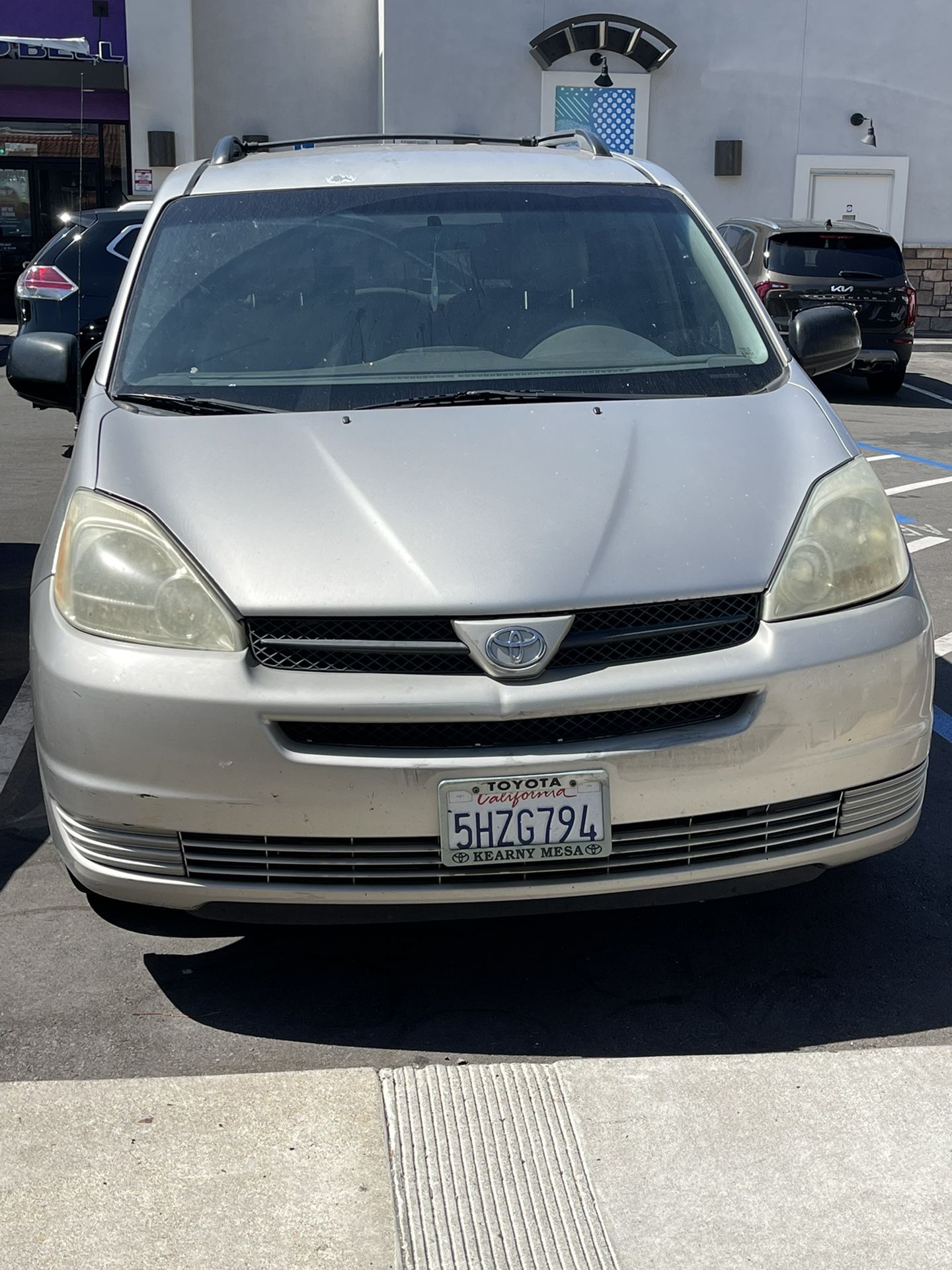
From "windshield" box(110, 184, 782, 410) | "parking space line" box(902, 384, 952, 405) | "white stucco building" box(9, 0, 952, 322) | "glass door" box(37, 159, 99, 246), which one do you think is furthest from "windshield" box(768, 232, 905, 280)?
"glass door" box(37, 159, 99, 246)

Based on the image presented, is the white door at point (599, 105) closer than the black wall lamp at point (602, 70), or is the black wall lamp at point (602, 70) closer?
the black wall lamp at point (602, 70)

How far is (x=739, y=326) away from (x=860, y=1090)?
6.73 ft

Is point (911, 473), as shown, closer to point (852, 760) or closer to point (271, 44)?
point (852, 760)

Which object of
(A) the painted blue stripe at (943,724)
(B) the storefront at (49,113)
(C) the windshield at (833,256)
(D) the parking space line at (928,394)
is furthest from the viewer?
(B) the storefront at (49,113)

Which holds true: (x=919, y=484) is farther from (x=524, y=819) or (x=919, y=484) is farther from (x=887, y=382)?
(x=524, y=819)

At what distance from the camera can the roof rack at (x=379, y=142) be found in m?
Answer: 4.74

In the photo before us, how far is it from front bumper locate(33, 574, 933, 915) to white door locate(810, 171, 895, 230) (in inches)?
878

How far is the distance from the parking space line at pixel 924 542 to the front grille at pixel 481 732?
514 cm

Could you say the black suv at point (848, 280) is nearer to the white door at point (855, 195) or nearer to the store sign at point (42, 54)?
the white door at point (855, 195)

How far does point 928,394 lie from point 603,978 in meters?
13.5

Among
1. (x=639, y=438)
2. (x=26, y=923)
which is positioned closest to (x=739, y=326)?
(x=639, y=438)

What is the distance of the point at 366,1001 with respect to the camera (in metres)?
3.24

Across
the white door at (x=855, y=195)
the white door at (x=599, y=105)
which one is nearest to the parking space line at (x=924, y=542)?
the white door at (x=599, y=105)

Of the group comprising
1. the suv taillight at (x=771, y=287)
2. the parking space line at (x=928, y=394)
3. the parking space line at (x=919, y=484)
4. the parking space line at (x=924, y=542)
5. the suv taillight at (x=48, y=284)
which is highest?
the suv taillight at (x=48, y=284)
